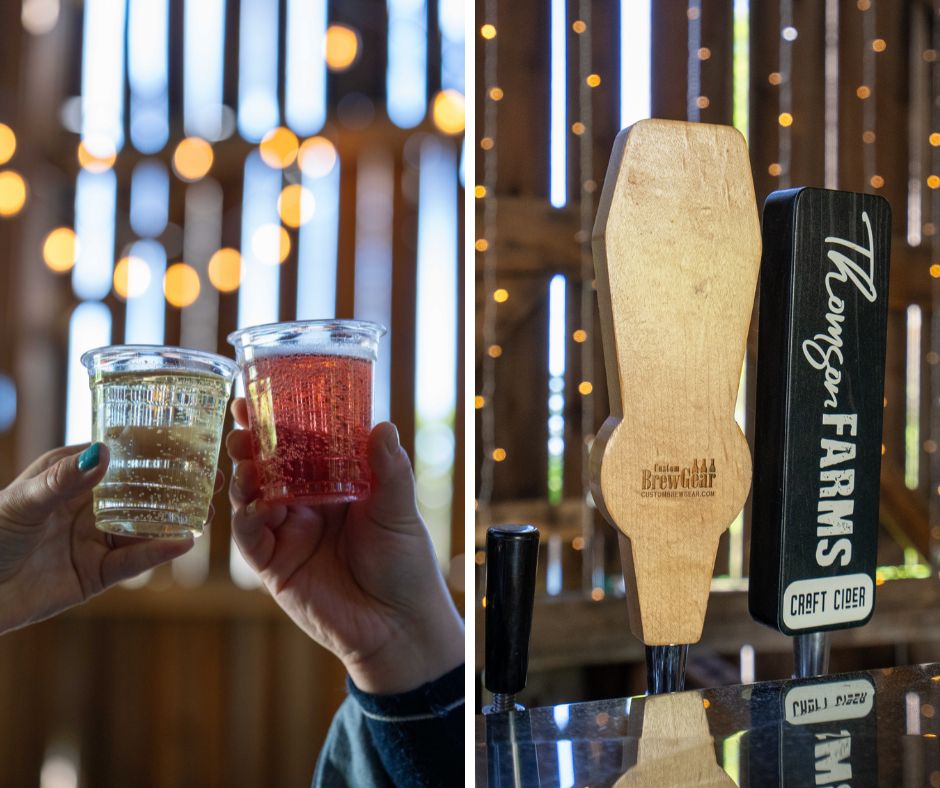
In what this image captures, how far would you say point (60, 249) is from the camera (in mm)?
1850

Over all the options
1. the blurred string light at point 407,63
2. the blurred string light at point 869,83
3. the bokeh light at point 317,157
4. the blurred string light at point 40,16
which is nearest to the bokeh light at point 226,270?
the bokeh light at point 317,157

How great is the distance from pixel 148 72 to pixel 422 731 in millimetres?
1618

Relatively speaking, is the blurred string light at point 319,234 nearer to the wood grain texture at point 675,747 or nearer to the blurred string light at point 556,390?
the blurred string light at point 556,390

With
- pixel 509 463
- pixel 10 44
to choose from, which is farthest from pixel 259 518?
pixel 10 44

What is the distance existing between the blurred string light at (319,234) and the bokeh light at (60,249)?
507mm

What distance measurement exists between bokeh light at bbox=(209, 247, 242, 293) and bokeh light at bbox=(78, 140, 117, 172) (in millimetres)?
311

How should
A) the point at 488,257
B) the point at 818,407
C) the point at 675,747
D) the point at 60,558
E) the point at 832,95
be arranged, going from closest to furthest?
1. the point at 675,747
2. the point at 818,407
3. the point at 60,558
4. the point at 488,257
5. the point at 832,95

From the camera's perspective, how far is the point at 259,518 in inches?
30.7

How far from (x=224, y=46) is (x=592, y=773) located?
5.91ft

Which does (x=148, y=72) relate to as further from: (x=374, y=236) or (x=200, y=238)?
(x=374, y=236)

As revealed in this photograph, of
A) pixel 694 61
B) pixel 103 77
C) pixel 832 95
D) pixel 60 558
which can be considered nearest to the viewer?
pixel 60 558

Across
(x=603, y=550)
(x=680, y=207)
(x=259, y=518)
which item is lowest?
(x=603, y=550)

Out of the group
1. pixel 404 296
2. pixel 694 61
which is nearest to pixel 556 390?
pixel 404 296

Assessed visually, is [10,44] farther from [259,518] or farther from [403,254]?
[259,518]
